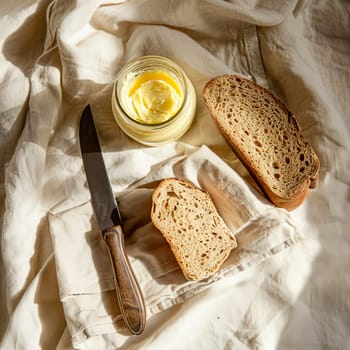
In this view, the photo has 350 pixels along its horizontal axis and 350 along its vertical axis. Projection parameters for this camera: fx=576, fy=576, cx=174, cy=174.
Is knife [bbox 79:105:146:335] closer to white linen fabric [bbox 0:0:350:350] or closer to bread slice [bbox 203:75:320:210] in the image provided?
white linen fabric [bbox 0:0:350:350]

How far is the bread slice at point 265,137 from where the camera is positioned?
1012mm

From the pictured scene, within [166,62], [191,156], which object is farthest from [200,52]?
[191,156]

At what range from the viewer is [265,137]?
41.1 inches

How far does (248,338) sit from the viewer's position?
1.02m

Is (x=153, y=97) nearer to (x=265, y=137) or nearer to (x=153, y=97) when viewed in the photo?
(x=153, y=97)

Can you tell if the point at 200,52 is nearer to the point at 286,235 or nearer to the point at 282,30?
the point at 282,30

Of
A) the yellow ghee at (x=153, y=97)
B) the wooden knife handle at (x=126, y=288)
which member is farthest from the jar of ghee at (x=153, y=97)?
the wooden knife handle at (x=126, y=288)

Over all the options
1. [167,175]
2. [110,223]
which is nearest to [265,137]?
[167,175]

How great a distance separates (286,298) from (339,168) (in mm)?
252

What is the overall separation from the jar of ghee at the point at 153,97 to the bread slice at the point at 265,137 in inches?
1.9

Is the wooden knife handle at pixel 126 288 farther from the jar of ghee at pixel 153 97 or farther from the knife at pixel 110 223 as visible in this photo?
the jar of ghee at pixel 153 97

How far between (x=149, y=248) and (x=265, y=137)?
11.4 inches

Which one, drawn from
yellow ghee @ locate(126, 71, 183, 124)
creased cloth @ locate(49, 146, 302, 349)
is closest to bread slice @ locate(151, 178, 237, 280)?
creased cloth @ locate(49, 146, 302, 349)

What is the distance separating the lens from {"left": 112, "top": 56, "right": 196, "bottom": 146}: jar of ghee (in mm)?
1013
